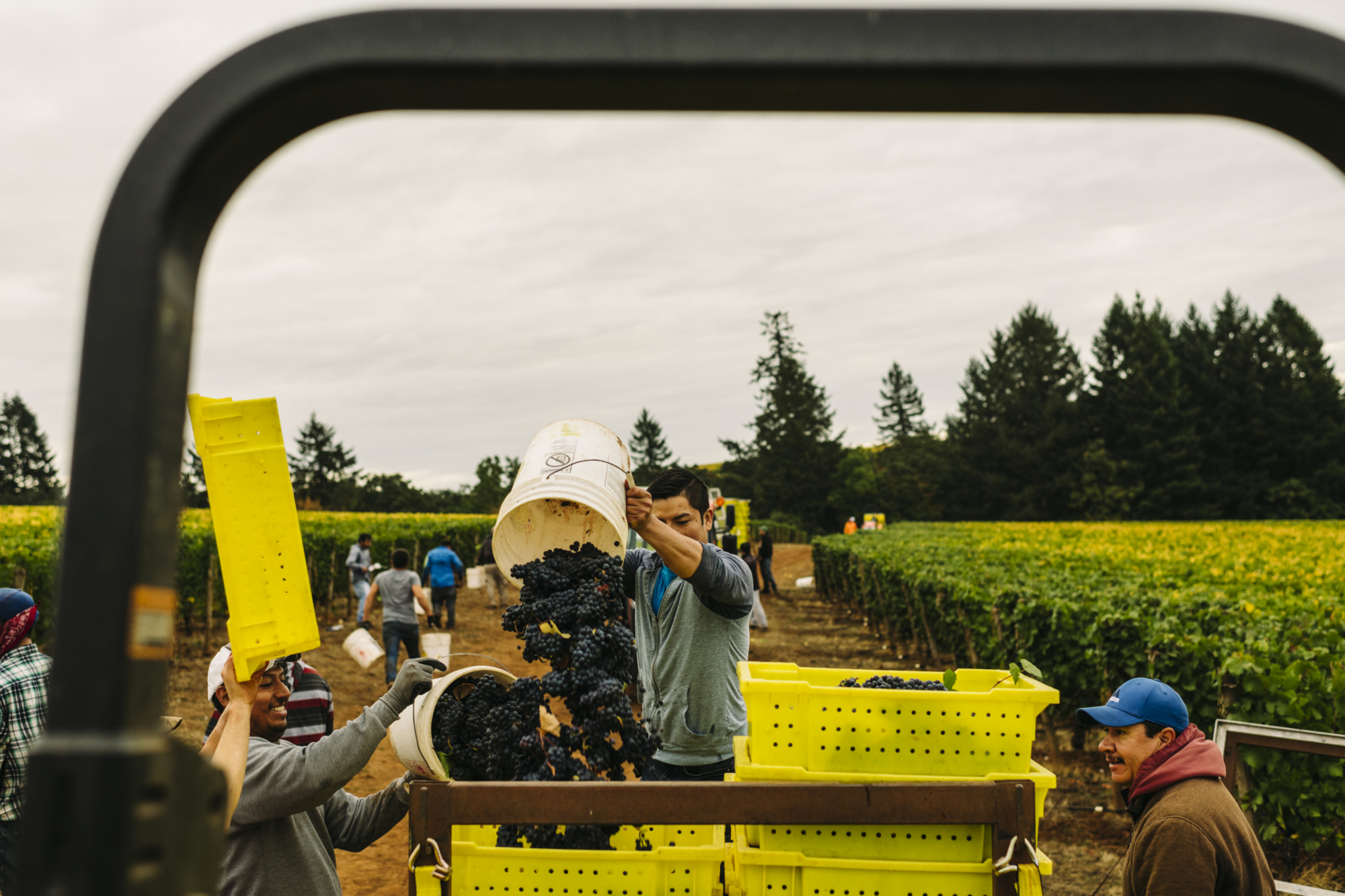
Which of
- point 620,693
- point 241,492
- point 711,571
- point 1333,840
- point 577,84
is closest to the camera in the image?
point 577,84

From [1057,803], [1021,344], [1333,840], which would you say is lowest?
[1057,803]

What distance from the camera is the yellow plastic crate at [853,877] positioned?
228 centimetres

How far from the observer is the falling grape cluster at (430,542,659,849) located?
259 centimetres

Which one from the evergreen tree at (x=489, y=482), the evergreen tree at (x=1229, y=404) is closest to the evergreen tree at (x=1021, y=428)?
the evergreen tree at (x=1229, y=404)

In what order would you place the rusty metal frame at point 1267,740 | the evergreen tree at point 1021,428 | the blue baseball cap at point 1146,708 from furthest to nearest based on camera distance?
the evergreen tree at point 1021,428 → the rusty metal frame at point 1267,740 → the blue baseball cap at point 1146,708

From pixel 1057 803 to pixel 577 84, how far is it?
25.3 feet

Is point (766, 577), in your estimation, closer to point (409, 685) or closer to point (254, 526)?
point (409, 685)

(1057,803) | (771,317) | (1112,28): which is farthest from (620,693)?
(771,317)

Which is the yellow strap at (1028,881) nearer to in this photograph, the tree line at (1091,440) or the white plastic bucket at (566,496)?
the white plastic bucket at (566,496)

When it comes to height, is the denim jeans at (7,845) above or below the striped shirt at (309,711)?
below

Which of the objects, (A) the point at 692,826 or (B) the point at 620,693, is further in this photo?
(B) the point at 620,693

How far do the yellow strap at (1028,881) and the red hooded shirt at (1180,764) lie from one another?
3.18ft

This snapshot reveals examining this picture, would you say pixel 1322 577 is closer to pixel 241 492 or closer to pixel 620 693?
pixel 620 693

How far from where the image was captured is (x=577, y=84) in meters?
0.86
